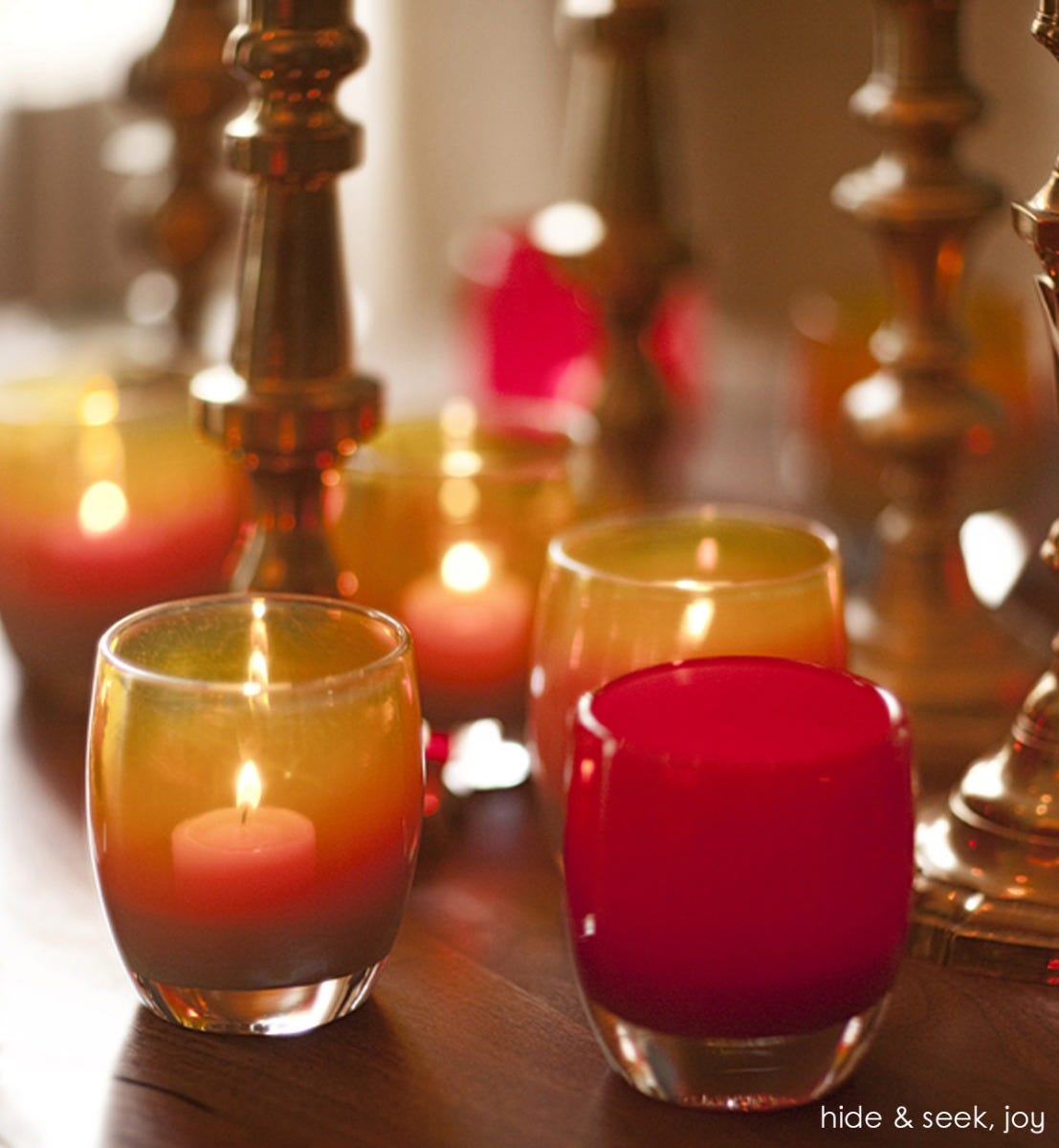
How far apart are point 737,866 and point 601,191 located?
1.62 ft

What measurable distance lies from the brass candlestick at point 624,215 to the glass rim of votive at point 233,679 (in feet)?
1.20

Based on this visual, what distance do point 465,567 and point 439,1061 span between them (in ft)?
0.85

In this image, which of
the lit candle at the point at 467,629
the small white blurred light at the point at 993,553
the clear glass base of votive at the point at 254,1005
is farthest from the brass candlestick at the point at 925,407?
the clear glass base of votive at the point at 254,1005

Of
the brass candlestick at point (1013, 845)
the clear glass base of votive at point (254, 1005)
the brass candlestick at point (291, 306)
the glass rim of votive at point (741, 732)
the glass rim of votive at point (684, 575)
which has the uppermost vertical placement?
the brass candlestick at point (291, 306)

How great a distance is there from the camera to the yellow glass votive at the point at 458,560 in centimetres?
73

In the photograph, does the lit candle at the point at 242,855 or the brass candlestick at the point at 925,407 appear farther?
the brass candlestick at the point at 925,407

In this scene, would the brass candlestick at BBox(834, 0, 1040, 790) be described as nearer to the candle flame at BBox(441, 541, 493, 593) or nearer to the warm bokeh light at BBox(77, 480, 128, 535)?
the candle flame at BBox(441, 541, 493, 593)

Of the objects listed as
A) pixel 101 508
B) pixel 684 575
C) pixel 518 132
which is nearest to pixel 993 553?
pixel 684 575

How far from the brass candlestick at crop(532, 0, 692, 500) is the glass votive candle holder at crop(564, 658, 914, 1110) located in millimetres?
413

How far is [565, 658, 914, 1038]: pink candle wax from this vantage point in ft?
1.50

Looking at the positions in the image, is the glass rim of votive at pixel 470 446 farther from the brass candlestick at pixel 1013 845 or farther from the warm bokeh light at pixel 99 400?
the brass candlestick at pixel 1013 845

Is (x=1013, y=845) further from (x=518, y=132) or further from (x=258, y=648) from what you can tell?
(x=518, y=132)

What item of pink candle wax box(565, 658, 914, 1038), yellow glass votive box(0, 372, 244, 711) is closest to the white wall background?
yellow glass votive box(0, 372, 244, 711)

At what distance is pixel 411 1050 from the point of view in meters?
0.52
